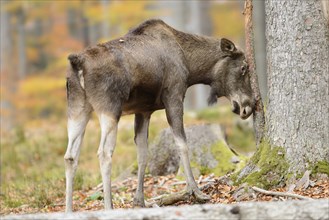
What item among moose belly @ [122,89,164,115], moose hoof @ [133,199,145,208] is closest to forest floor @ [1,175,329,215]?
moose hoof @ [133,199,145,208]

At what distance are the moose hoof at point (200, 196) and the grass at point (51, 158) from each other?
7.64 ft

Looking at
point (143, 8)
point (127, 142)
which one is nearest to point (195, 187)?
point (127, 142)

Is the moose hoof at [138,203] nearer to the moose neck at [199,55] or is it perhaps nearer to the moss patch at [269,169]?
the moss patch at [269,169]

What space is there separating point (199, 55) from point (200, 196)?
2.03 meters

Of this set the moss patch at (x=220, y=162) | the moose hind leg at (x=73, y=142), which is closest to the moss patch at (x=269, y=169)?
the moss patch at (x=220, y=162)

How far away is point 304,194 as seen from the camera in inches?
294

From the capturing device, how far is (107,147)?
7.66m

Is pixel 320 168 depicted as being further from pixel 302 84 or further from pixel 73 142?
pixel 73 142

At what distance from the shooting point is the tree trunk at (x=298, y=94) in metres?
7.93

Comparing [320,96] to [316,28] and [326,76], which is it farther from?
[316,28]

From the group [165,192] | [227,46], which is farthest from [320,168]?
[165,192]

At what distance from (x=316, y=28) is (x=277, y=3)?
568mm

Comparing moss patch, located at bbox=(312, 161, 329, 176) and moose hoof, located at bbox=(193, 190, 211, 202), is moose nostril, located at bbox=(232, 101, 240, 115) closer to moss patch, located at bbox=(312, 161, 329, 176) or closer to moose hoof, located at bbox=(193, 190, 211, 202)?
moose hoof, located at bbox=(193, 190, 211, 202)

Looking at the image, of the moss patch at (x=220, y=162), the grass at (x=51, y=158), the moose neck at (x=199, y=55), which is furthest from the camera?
the moss patch at (x=220, y=162)
